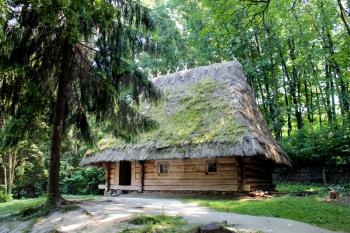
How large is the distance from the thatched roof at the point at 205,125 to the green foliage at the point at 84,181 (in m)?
4.98

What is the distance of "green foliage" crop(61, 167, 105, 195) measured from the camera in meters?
24.3

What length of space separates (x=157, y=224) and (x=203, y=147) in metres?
7.29

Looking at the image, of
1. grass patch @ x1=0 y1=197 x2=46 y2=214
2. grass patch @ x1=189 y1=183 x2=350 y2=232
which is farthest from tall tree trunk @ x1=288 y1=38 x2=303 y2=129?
grass patch @ x1=0 y1=197 x2=46 y2=214

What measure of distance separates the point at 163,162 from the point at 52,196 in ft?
26.4

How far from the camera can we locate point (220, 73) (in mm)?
20250

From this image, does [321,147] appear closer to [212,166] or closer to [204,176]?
[212,166]

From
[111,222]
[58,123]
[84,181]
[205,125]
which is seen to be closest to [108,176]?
[84,181]

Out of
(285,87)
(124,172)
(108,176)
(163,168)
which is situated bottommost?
(108,176)

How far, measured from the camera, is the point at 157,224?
845 cm

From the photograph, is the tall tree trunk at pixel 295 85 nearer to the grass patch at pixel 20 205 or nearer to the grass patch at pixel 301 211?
the grass patch at pixel 301 211

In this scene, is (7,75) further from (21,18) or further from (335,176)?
(335,176)

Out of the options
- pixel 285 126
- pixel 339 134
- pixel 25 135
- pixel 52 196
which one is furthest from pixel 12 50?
pixel 285 126

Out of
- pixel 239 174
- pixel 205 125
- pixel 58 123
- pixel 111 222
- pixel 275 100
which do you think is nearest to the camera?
pixel 111 222

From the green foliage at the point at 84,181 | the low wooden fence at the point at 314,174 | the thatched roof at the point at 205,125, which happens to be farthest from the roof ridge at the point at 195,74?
the green foliage at the point at 84,181
